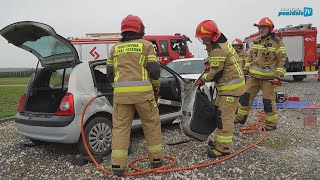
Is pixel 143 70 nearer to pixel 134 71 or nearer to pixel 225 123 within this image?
pixel 134 71

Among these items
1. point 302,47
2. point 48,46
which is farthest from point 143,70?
point 302,47

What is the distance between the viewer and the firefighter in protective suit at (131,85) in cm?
407

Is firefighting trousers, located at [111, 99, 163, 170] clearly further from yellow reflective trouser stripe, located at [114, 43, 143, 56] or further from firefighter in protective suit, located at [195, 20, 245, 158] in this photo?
firefighter in protective suit, located at [195, 20, 245, 158]

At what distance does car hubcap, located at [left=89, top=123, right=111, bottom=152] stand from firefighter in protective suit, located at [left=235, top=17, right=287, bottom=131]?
2826 millimetres

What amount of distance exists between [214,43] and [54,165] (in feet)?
9.22

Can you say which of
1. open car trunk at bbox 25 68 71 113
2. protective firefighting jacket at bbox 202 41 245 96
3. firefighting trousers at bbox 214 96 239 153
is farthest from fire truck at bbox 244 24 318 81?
open car trunk at bbox 25 68 71 113

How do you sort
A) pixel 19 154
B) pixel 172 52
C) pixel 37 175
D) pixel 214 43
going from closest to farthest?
pixel 37 175 → pixel 214 43 → pixel 19 154 → pixel 172 52

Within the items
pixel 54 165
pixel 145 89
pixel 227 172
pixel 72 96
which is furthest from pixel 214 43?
pixel 54 165

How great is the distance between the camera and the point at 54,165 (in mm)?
4797

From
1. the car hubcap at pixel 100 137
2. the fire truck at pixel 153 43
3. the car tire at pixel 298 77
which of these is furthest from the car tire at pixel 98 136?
the car tire at pixel 298 77

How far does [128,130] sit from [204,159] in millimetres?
1181

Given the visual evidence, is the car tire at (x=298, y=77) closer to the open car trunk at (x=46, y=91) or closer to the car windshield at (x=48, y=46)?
the open car trunk at (x=46, y=91)

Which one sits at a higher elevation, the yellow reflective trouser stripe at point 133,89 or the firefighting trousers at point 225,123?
the yellow reflective trouser stripe at point 133,89

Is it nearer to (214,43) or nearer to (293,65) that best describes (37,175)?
(214,43)
